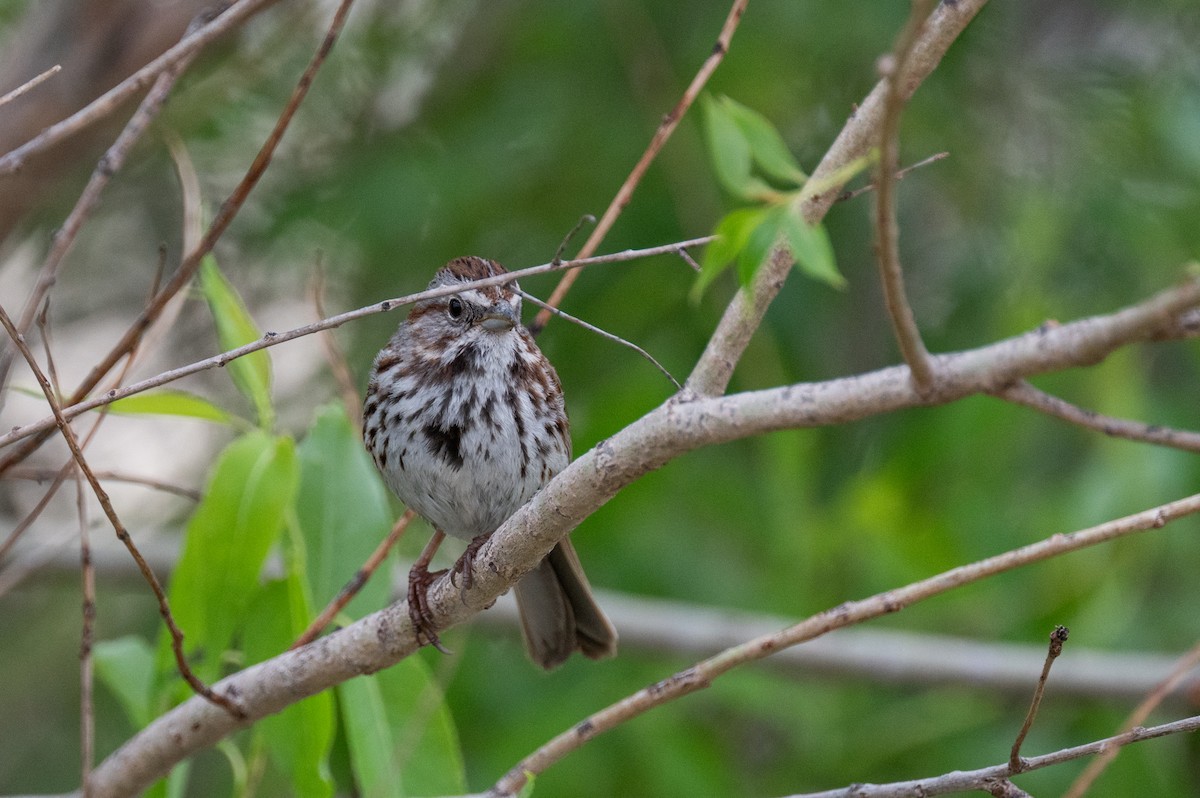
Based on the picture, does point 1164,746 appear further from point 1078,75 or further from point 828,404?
point 828,404

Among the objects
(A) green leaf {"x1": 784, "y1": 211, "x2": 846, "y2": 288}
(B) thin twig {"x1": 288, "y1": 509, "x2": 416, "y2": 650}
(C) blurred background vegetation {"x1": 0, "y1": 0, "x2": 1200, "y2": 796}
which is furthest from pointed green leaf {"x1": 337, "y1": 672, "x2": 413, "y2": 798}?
(A) green leaf {"x1": 784, "y1": 211, "x2": 846, "y2": 288}

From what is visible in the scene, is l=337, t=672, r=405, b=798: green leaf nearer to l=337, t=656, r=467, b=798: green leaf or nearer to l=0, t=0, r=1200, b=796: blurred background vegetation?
l=337, t=656, r=467, b=798: green leaf

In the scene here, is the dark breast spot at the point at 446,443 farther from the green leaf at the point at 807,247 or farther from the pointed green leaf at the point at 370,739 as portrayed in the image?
the green leaf at the point at 807,247

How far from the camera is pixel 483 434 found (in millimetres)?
3299

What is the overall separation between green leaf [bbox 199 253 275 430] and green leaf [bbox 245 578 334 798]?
0.41 m

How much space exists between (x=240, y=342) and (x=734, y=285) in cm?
219

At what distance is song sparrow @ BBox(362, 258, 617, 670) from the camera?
10.8ft

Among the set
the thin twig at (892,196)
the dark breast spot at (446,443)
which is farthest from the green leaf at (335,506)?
the thin twig at (892,196)

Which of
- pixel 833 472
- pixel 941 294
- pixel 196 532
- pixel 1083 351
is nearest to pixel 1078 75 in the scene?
pixel 941 294

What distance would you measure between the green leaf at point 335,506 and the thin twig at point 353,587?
0.08 metres

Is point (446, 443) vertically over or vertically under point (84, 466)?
over

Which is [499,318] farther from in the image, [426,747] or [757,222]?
[757,222]

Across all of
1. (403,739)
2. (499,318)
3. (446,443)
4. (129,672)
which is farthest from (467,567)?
(129,672)

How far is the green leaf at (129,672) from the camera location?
354cm
